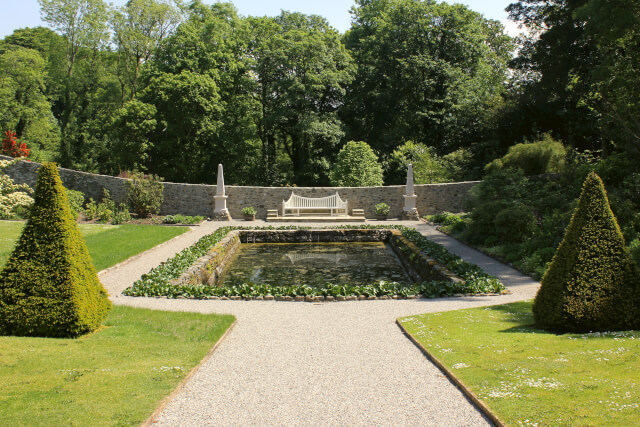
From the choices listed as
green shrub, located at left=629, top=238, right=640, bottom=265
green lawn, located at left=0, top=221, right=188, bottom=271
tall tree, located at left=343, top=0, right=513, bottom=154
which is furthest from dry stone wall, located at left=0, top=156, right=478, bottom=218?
green shrub, located at left=629, top=238, right=640, bottom=265

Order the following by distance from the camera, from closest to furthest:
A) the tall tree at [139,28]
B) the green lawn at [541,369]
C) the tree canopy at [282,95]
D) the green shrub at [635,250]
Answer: the green lawn at [541,369] → the green shrub at [635,250] → the tree canopy at [282,95] → the tall tree at [139,28]

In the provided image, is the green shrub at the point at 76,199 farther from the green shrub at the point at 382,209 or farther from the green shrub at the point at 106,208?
the green shrub at the point at 382,209

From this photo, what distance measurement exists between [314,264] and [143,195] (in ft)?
31.9

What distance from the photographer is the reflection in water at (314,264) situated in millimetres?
11508

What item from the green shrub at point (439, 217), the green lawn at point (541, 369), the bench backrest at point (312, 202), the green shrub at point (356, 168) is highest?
the green shrub at point (356, 168)

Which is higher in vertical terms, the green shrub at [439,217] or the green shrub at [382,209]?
the green shrub at [382,209]

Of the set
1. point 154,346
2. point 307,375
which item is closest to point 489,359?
point 307,375

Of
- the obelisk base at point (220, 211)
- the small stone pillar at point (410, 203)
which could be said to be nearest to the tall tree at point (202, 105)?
the obelisk base at point (220, 211)

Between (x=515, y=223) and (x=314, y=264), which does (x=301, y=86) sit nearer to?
(x=314, y=264)

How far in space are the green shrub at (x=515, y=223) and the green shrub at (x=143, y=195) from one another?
1320 centimetres

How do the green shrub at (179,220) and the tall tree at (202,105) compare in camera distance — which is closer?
the green shrub at (179,220)

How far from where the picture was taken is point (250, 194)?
21.4 meters

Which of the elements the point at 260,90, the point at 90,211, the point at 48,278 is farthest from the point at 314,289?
the point at 260,90

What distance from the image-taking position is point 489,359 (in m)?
5.11
